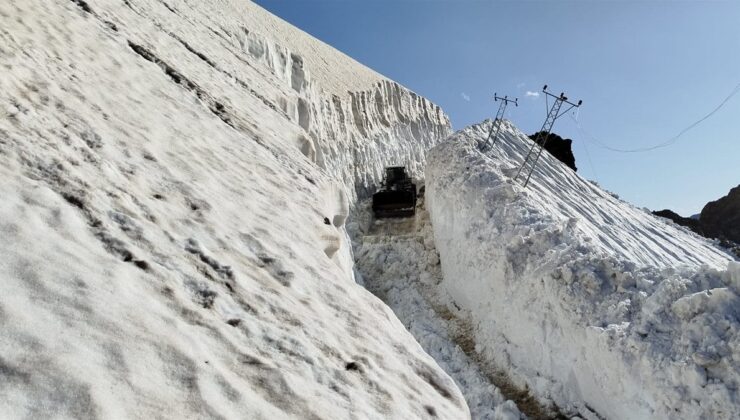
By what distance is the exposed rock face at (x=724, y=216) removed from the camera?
30.5 m

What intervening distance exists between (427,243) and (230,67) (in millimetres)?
6997

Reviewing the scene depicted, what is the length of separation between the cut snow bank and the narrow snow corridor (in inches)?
13.3

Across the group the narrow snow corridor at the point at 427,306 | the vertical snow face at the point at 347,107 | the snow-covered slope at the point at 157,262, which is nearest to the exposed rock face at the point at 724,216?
the vertical snow face at the point at 347,107

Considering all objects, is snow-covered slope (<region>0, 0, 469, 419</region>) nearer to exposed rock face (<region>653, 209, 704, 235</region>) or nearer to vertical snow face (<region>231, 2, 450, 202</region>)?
vertical snow face (<region>231, 2, 450, 202</region>)

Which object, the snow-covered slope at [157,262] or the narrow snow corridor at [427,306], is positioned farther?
the narrow snow corridor at [427,306]

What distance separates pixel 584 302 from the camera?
26.8ft

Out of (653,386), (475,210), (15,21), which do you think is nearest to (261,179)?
(15,21)

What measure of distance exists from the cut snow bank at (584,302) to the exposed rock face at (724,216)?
66.2 ft

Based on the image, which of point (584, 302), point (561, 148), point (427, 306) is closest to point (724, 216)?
point (561, 148)

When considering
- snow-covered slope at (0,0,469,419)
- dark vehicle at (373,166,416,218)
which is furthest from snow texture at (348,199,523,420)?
snow-covered slope at (0,0,469,419)

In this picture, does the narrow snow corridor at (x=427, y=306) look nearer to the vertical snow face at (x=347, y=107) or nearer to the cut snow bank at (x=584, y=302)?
the cut snow bank at (x=584, y=302)

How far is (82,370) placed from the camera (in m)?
2.04

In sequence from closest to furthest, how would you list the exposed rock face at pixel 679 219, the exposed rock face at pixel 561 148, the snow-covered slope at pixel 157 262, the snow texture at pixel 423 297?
1. the snow-covered slope at pixel 157 262
2. the snow texture at pixel 423 297
3. the exposed rock face at pixel 679 219
4. the exposed rock face at pixel 561 148

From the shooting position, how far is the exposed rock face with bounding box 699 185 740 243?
3047cm
